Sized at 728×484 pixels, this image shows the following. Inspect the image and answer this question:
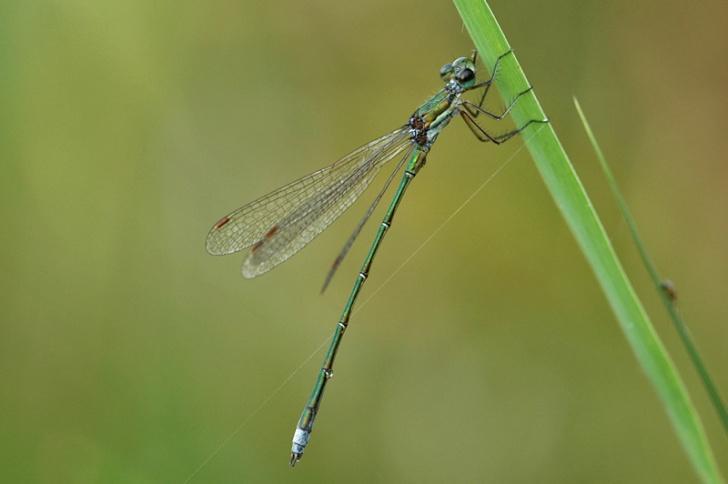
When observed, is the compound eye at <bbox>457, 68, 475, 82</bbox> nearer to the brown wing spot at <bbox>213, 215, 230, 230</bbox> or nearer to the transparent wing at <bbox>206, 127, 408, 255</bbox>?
the transparent wing at <bbox>206, 127, 408, 255</bbox>

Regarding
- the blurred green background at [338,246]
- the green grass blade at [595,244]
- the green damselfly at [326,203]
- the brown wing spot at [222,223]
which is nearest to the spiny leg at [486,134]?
the green damselfly at [326,203]

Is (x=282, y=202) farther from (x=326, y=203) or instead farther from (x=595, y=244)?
(x=595, y=244)

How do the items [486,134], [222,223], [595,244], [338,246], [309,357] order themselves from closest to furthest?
1. [595,244]
2. [486,134]
3. [222,223]
4. [309,357]
5. [338,246]

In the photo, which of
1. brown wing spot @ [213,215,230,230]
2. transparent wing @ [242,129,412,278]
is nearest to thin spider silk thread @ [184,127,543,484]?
transparent wing @ [242,129,412,278]

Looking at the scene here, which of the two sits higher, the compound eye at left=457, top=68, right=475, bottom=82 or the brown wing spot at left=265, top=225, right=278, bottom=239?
the compound eye at left=457, top=68, right=475, bottom=82

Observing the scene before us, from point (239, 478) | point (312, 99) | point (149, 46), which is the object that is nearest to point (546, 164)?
point (239, 478)

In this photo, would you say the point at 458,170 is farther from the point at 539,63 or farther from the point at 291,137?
the point at 291,137

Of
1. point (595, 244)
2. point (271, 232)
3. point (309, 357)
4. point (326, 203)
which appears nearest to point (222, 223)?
point (271, 232)
